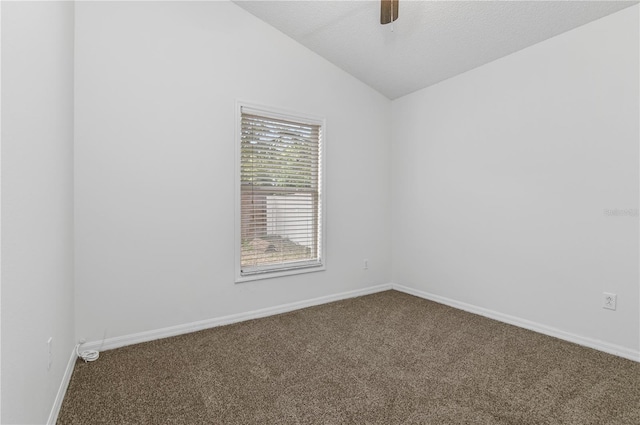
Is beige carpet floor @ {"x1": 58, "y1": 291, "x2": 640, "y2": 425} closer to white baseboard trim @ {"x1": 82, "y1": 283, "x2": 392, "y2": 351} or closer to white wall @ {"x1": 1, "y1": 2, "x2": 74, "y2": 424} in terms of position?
white baseboard trim @ {"x1": 82, "y1": 283, "x2": 392, "y2": 351}

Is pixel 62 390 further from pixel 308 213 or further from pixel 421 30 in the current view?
pixel 421 30

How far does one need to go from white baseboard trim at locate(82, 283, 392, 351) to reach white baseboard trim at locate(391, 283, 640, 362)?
80cm

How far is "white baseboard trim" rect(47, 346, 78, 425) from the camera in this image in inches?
62.2

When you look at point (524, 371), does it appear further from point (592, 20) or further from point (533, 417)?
point (592, 20)

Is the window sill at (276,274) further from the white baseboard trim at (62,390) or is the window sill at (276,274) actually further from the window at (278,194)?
the white baseboard trim at (62,390)

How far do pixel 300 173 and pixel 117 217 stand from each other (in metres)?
1.67

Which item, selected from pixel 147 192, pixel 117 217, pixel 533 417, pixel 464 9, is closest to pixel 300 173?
pixel 147 192

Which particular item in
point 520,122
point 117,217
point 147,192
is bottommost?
point 117,217

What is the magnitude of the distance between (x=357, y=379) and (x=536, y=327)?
5.78 feet

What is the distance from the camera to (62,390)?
1802mm

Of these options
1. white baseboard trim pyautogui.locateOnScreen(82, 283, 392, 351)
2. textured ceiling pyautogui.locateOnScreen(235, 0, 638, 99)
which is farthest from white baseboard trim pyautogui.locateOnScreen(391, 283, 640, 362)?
textured ceiling pyautogui.locateOnScreen(235, 0, 638, 99)

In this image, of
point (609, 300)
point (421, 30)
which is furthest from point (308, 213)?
point (609, 300)

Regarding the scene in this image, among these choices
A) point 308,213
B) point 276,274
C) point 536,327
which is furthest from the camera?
point 308,213

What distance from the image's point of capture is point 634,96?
88.3 inches
